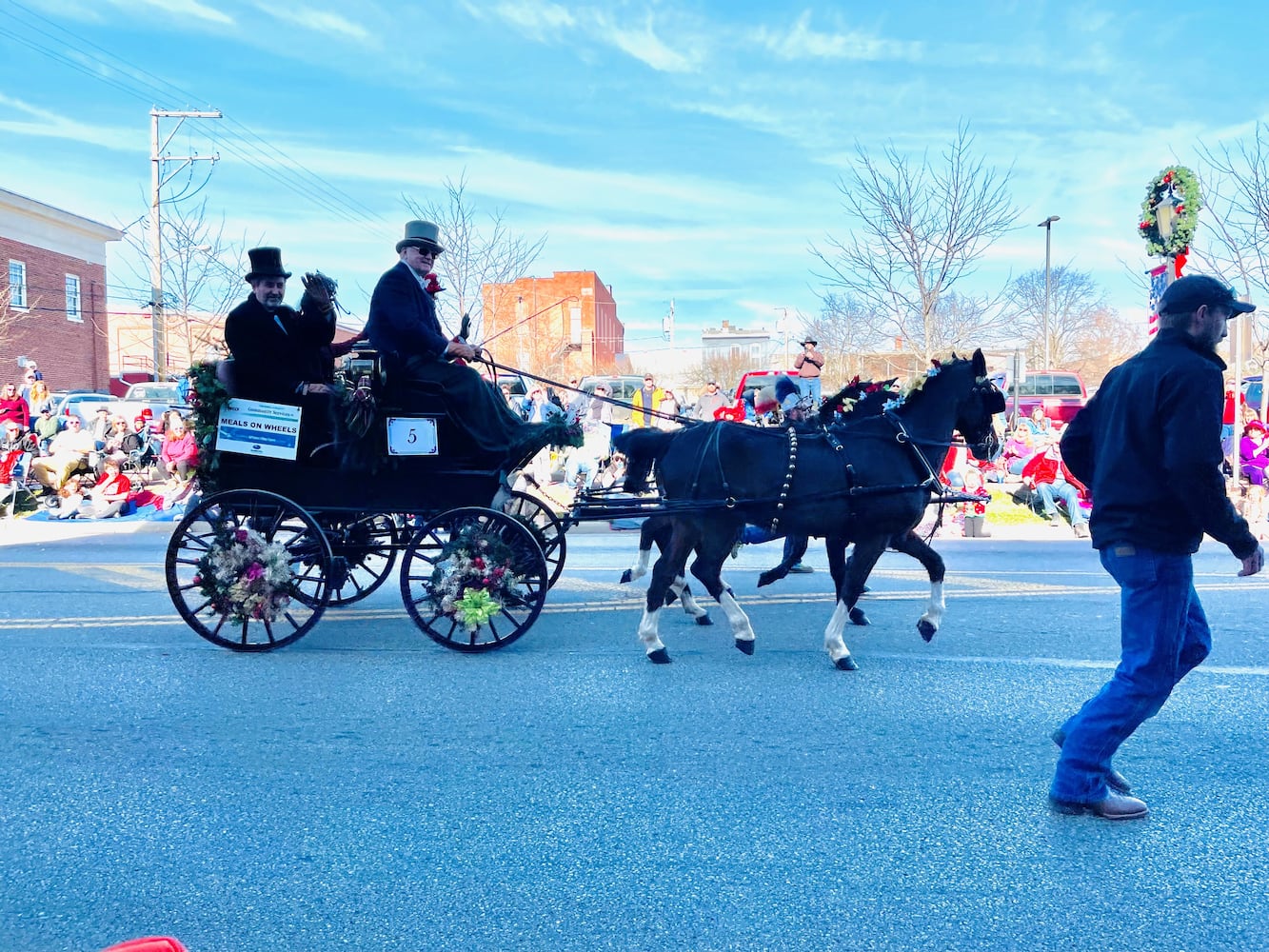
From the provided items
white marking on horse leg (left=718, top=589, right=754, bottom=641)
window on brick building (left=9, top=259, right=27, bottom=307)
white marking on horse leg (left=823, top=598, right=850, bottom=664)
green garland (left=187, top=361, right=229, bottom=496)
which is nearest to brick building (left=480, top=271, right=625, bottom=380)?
green garland (left=187, top=361, right=229, bottom=496)

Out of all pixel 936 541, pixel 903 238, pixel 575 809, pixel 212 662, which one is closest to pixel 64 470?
pixel 212 662

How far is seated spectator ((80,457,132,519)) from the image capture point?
16.3 m

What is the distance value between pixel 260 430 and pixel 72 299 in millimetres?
39859

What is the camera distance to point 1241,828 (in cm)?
425

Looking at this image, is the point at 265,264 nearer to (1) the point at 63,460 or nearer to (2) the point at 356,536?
(2) the point at 356,536

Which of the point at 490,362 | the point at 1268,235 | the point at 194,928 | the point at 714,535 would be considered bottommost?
the point at 194,928

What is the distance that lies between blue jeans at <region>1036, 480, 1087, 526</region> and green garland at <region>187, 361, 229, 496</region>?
11.7m

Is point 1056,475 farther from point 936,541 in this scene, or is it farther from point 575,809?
point 575,809

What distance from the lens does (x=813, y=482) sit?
7.34 m

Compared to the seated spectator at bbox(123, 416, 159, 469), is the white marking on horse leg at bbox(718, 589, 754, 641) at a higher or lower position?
lower

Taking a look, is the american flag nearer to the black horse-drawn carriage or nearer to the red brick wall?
the black horse-drawn carriage

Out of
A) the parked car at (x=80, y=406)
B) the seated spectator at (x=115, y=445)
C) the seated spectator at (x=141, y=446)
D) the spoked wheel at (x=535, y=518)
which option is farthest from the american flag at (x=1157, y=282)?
the parked car at (x=80, y=406)

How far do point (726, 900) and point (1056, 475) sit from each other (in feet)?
45.1

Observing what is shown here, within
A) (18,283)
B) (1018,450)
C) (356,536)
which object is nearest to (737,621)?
(356,536)
